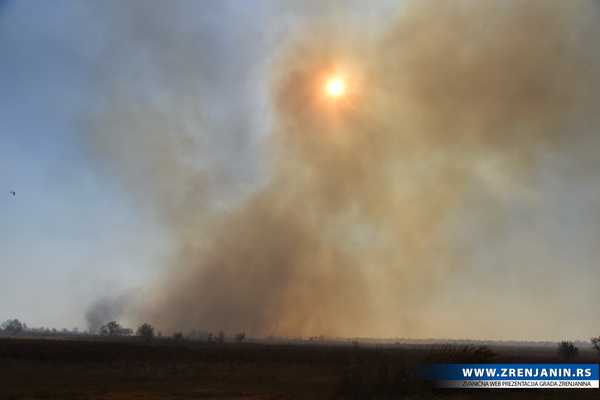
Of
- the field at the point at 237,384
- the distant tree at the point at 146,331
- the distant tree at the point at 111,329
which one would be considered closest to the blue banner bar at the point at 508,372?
the field at the point at 237,384

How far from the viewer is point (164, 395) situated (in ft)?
55.2

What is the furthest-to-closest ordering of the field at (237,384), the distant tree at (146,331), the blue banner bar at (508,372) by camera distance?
the distant tree at (146,331), the blue banner bar at (508,372), the field at (237,384)

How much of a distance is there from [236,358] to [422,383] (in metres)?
29.3

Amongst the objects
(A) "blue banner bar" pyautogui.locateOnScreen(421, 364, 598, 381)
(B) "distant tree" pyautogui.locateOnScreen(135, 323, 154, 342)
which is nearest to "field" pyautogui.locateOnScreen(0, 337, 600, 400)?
(A) "blue banner bar" pyautogui.locateOnScreen(421, 364, 598, 381)

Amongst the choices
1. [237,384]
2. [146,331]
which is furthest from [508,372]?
[146,331]

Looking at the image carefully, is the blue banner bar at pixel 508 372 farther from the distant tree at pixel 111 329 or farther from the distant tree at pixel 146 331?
the distant tree at pixel 111 329

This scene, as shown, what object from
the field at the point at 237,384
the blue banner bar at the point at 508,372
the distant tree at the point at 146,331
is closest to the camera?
the field at the point at 237,384

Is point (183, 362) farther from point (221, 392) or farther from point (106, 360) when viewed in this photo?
point (221, 392)

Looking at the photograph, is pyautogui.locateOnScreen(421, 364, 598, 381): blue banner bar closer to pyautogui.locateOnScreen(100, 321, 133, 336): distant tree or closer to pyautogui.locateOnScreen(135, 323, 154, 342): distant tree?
pyautogui.locateOnScreen(135, 323, 154, 342): distant tree

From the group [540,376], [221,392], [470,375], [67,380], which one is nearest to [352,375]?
[470,375]

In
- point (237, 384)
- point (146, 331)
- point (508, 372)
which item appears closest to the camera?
point (508, 372)

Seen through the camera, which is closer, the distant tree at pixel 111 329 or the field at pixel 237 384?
the field at pixel 237 384

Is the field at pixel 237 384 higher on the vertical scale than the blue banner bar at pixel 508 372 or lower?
lower

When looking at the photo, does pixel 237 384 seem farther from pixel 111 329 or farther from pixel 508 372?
pixel 111 329
